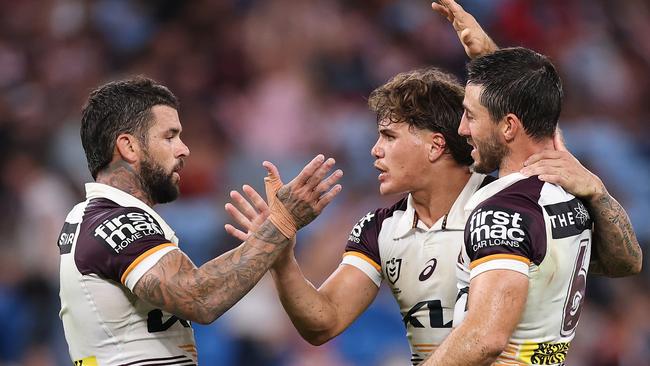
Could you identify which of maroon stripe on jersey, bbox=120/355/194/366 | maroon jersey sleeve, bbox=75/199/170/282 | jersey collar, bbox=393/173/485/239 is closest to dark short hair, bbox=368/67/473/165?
jersey collar, bbox=393/173/485/239

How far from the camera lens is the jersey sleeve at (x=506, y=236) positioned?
4133mm

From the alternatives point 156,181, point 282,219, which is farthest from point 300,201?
point 156,181

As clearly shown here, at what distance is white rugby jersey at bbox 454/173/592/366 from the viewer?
13.7 ft

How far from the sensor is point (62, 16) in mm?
11523

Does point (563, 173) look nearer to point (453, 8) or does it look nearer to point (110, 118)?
point (453, 8)

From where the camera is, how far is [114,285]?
15.3 feet

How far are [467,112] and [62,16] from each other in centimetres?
785

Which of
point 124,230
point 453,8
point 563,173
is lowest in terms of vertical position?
point 563,173

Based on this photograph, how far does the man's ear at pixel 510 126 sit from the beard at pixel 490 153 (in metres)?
0.05

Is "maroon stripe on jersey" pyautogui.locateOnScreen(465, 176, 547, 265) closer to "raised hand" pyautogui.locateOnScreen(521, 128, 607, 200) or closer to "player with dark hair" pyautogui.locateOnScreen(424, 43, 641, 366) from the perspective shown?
"player with dark hair" pyautogui.locateOnScreen(424, 43, 641, 366)

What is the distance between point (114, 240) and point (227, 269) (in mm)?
493

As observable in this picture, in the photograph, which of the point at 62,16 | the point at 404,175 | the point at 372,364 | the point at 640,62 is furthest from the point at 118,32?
the point at 404,175

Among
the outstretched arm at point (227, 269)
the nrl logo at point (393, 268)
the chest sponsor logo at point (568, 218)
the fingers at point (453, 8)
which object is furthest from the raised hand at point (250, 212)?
the fingers at point (453, 8)

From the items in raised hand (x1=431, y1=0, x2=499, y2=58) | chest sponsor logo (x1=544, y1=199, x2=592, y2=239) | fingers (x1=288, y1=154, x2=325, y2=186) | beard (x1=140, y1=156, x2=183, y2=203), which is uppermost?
raised hand (x1=431, y1=0, x2=499, y2=58)
